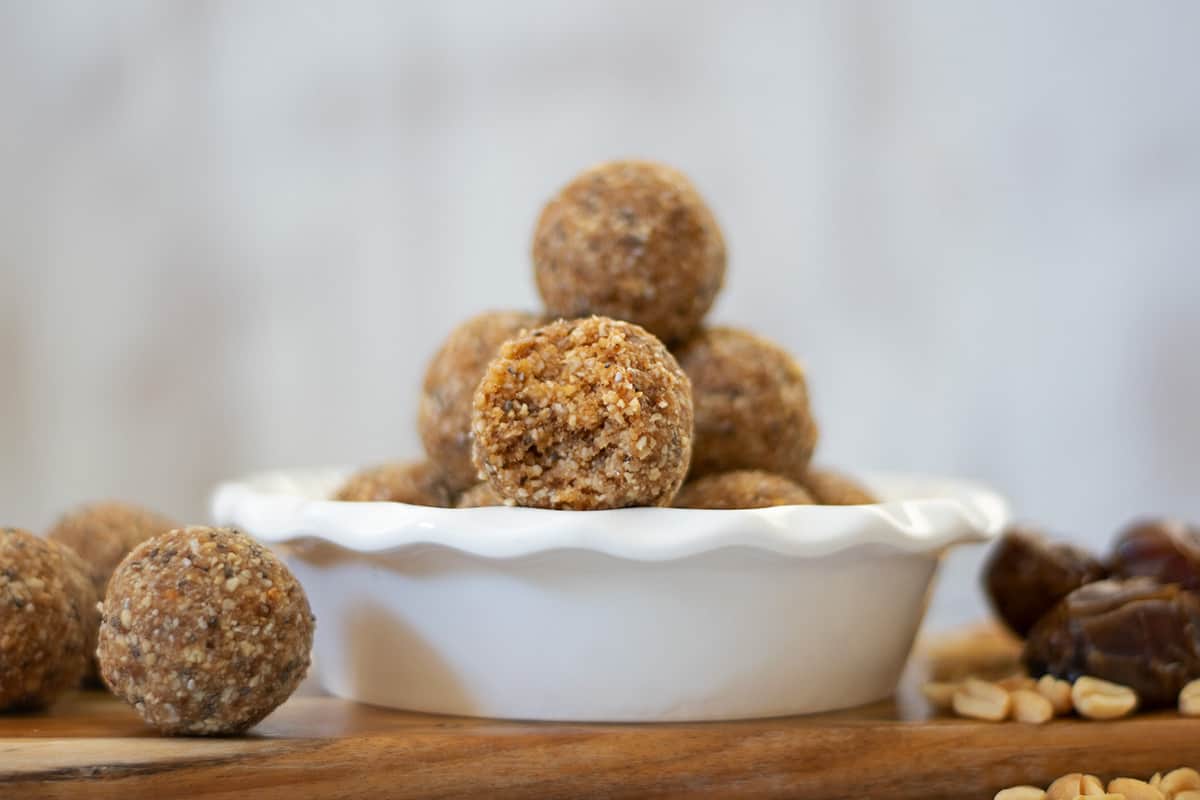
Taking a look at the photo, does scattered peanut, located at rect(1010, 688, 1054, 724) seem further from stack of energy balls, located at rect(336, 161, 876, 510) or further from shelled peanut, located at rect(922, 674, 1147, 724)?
stack of energy balls, located at rect(336, 161, 876, 510)

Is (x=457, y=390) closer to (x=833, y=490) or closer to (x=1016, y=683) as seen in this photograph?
(x=833, y=490)

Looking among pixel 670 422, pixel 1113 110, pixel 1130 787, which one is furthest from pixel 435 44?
pixel 1130 787

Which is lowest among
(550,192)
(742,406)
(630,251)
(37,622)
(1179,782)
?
(1179,782)

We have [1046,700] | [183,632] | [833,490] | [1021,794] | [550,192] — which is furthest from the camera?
[550,192]

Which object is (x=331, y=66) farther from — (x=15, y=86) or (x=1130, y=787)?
(x=1130, y=787)

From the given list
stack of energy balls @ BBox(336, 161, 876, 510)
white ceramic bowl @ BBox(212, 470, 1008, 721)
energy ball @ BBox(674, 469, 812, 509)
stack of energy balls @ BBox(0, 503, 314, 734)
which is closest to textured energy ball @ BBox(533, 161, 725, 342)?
stack of energy balls @ BBox(336, 161, 876, 510)

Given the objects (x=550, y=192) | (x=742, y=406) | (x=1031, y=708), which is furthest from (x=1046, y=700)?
(x=550, y=192)
